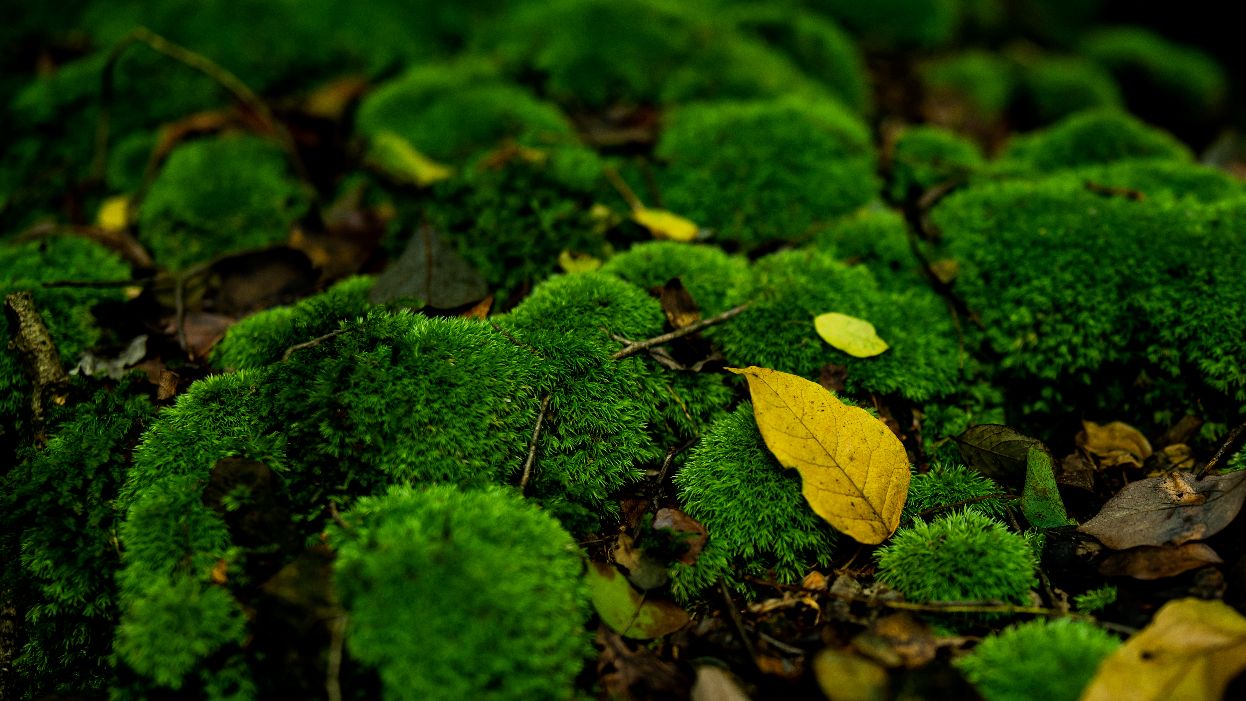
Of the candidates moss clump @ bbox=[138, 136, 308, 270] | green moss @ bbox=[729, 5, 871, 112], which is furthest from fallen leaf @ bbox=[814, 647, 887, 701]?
green moss @ bbox=[729, 5, 871, 112]

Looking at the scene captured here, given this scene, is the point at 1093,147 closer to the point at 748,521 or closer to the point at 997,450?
the point at 997,450

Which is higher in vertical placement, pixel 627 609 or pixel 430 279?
pixel 430 279

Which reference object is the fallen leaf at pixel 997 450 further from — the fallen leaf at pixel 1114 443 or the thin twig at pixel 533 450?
the thin twig at pixel 533 450

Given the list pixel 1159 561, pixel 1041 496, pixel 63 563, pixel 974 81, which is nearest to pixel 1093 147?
pixel 974 81

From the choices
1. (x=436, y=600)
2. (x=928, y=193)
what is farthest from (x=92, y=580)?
(x=928, y=193)

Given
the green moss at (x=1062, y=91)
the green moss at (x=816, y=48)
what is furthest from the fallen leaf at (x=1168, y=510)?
the green moss at (x=1062, y=91)

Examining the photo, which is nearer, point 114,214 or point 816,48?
point 114,214
